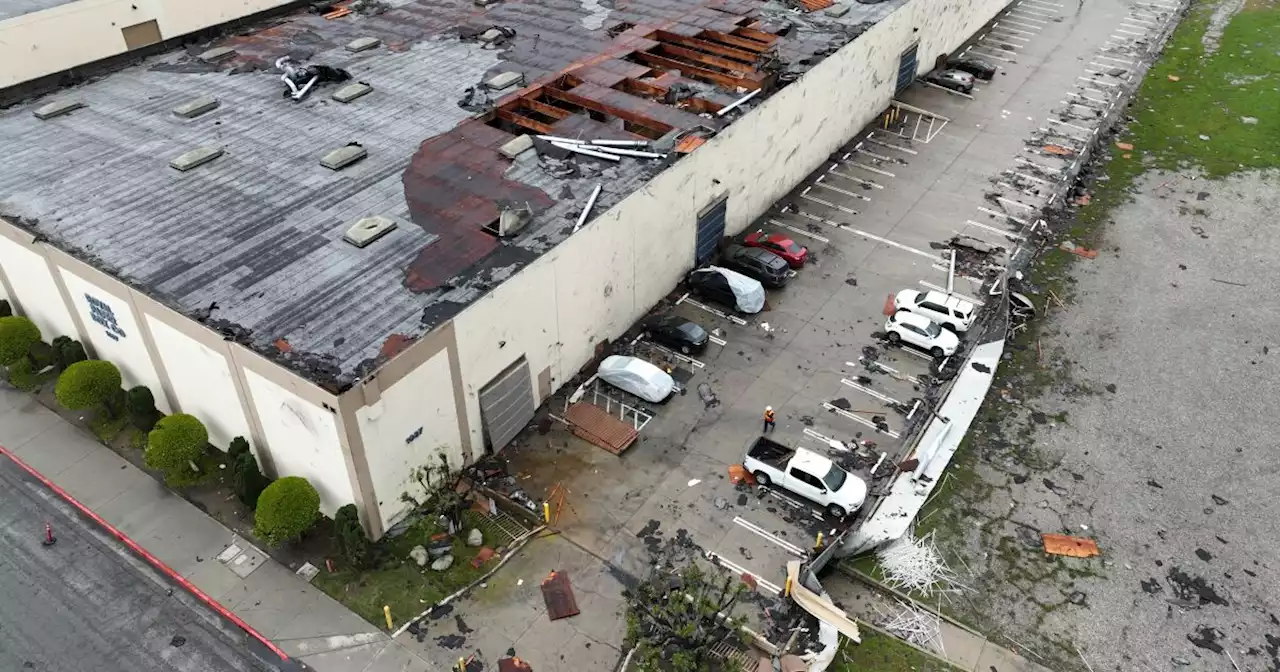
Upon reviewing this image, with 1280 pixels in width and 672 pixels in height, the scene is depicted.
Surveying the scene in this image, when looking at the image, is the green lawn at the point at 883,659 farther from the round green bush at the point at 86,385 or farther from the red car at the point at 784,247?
the round green bush at the point at 86,385

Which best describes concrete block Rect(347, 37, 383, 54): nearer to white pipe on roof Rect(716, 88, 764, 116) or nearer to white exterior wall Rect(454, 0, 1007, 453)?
white pipe on roof Rect(716, 88, 764, 116)

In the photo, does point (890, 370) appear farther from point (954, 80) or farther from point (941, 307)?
point (954, 80)

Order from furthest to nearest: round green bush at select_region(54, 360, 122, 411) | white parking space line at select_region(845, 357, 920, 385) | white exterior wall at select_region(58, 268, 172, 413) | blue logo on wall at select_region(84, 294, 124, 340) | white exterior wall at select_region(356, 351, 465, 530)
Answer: white parking space line at select_region(845, 357, 920, 385)
blue logo on wall at select_region(84, 294, 124, 340)
round green bush at select_region(54, 360, 122, 411)
white exterior wall at select_region(58, 268, 172, 413)
white exterior wall at select_region(356, 351, 465, 530)

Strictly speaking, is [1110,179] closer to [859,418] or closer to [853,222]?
[853,222]

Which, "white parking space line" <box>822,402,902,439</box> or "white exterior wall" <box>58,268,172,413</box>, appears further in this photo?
"white parking space line" <box>822,402,902,439</box>

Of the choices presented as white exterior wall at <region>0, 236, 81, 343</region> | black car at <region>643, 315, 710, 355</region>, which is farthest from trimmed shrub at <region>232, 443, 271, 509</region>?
black car at <region>643, 315, 710, 355</region>

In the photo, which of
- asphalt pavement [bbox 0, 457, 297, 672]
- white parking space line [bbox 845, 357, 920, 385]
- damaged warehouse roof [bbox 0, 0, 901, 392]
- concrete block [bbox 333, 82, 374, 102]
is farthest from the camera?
concrete block [bbox 333, 82, 374, 102]

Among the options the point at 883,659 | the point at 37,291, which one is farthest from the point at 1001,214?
the point at 37,291
